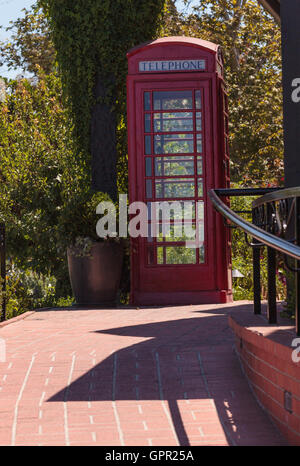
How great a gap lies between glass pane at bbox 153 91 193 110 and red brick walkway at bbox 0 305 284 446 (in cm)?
343

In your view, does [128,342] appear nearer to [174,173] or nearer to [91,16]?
[174,173]

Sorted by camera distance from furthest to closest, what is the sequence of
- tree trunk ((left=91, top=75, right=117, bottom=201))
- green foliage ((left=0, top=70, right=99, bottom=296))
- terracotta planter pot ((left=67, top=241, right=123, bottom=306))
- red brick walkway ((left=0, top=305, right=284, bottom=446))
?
green foliage ((left=0, top=70, right=99, bottom=296)) → tree trunk ((left=91, top=75, right=117, bottom=201)) → terracotta planter pot ((left=67, top=241, right=123, bottom=306)) → red brick walkway ((left=0, top=305, right=284, bottom=446))

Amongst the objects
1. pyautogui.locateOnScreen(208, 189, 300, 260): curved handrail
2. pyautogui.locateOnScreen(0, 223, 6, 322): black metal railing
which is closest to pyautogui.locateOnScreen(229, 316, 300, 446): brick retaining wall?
pyautogui.locateOnScreen(208, 189, 300, 260): curved handrail

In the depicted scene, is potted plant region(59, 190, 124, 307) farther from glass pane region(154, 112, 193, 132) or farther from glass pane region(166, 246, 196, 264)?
glass pane region(154, 112, 193, 132)

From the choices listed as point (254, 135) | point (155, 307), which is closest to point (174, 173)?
point (155, 307)

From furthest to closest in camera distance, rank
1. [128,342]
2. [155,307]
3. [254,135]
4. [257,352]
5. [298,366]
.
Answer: [254,135] < [155,307] < [128,342] < [257,352] < [298,366]

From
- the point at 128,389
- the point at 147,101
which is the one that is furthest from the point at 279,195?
the point at 147,101

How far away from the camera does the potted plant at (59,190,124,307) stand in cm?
961

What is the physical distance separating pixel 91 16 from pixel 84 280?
378 cm

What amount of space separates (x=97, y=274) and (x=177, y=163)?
1.73 meters

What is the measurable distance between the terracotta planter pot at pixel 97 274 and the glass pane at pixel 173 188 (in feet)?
2.85

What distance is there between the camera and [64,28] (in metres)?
10.9

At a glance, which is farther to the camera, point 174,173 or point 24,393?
point 174,173

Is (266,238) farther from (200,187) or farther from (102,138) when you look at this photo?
(102,138)
